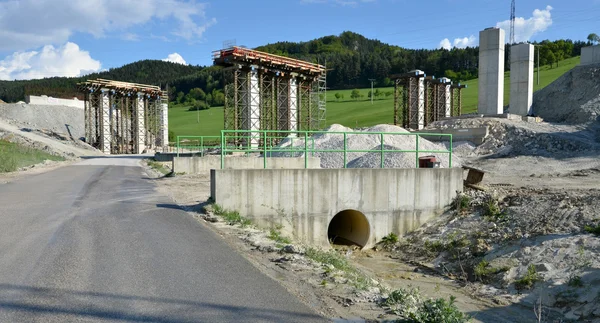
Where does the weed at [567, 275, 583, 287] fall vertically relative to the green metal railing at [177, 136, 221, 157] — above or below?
below

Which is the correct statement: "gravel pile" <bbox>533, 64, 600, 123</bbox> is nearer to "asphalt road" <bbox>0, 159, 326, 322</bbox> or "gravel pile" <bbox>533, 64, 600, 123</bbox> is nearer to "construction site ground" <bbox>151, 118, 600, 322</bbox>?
"construction site ground" <bbox>151, 118, 600, 322</bbox>

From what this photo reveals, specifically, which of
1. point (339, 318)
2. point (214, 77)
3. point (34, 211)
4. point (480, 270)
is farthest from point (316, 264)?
point (214, 77)

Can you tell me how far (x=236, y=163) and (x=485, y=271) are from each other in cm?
1359

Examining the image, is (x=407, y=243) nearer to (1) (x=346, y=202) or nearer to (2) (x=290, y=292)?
(1) (x=346, y=202)

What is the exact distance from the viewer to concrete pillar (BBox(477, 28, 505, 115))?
3538 centimetres

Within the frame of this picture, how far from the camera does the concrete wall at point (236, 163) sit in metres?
20.2

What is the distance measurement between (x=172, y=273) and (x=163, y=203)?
21.0 ft

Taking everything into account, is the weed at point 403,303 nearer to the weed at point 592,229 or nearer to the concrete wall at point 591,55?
the weed at point 592,229

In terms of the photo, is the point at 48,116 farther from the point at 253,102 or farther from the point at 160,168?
the point at 160,168

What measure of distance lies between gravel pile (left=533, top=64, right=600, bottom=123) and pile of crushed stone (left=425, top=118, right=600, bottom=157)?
9.19 ft

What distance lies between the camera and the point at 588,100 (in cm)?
3822

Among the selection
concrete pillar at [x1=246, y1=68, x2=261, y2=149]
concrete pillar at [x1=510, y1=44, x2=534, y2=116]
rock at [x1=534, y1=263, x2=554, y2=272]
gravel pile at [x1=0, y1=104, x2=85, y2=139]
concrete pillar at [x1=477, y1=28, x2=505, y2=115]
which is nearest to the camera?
rock at [x1=534, y1=263, x2=554, y2=272]

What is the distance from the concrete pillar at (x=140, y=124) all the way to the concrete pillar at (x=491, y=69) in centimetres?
4497

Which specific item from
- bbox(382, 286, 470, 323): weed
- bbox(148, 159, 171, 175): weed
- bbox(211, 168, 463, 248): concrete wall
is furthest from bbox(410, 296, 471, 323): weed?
bbox(148, 159, 171, 175): weed
